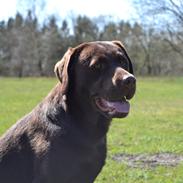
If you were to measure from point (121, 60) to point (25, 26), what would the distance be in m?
61.5

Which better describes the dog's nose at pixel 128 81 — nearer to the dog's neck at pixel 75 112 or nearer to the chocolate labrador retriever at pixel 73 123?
the chocolate labrador retriever at pixel 73 123

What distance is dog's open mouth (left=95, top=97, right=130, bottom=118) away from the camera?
4.23 meters

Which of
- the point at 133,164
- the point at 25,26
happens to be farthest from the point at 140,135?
the point at 25,26

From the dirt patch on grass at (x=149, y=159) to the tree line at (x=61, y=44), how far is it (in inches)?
1886

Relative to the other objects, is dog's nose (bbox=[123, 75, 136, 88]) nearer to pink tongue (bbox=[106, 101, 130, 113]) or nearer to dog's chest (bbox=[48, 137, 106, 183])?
pink tongue (bbox=[106, 101, 130, 113])

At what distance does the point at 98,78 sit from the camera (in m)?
4.25

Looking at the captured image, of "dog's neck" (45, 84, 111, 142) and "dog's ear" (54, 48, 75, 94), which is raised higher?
"dog's ear" (54, 48, 75, 94)

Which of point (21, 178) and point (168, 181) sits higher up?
point (21, 178)

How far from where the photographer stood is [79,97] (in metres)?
4.30

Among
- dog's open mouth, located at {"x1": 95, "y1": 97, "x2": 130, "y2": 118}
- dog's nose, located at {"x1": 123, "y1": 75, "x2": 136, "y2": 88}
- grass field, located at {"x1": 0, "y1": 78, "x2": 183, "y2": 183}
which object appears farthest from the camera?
grass field, located at {"x1": 0, "y1": 78, "x2": 183, "y2": 183}

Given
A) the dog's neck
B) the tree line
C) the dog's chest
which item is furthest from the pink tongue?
the tree line

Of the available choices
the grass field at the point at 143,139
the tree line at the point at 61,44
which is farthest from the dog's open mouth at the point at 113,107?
the tree line at the point at 61,44

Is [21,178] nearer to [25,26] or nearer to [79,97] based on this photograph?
[79,97]

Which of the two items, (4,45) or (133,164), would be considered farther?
(4,45)
